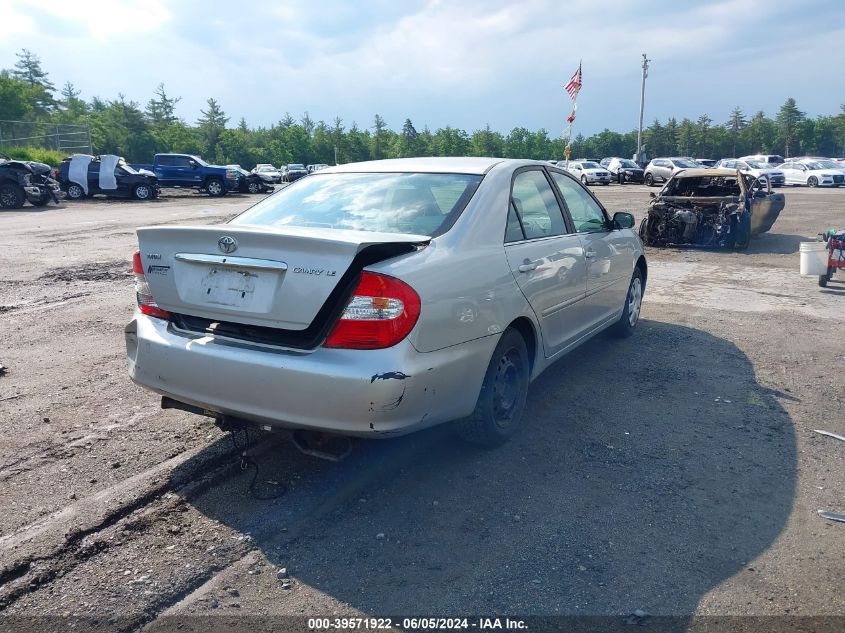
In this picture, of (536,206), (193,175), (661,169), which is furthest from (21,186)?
(661,169)

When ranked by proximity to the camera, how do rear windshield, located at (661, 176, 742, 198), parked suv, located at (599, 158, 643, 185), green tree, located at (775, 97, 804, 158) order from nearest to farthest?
rear windshield, located at (661, 176, 742, 198) < parked suv, located at (599, 158, 643, 185) < green tree, located at (775, 97, 804, 158)

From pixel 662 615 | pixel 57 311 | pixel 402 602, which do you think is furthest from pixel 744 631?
pixel 57 311

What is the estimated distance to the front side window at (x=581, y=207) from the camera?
5082 millimetres

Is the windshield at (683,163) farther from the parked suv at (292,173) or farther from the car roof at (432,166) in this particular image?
the car roof at (432,166)

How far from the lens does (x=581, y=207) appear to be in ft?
17.4

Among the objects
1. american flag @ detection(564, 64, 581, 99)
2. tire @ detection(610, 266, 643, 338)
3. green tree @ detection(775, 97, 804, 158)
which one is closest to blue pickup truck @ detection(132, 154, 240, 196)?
american flag @ detection(564, 64, 581, 99)

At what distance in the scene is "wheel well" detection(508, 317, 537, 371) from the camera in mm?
4016

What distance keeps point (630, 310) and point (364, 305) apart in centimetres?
401

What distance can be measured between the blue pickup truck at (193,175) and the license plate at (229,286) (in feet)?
96.8

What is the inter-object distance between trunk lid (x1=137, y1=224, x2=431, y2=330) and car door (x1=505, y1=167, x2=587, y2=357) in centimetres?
83

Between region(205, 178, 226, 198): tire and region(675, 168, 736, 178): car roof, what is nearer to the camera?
region(675, 168, 736, 178): car roof

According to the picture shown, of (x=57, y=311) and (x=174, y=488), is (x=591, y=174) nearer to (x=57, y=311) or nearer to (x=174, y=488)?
(x=57, y=311)

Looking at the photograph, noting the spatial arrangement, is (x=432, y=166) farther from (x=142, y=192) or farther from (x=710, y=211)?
(x=142, y=192)

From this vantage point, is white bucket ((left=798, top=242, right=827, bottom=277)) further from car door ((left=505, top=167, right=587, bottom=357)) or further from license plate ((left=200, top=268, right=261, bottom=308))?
license plate ((left=200, top=268, right=261, bottom=308))
